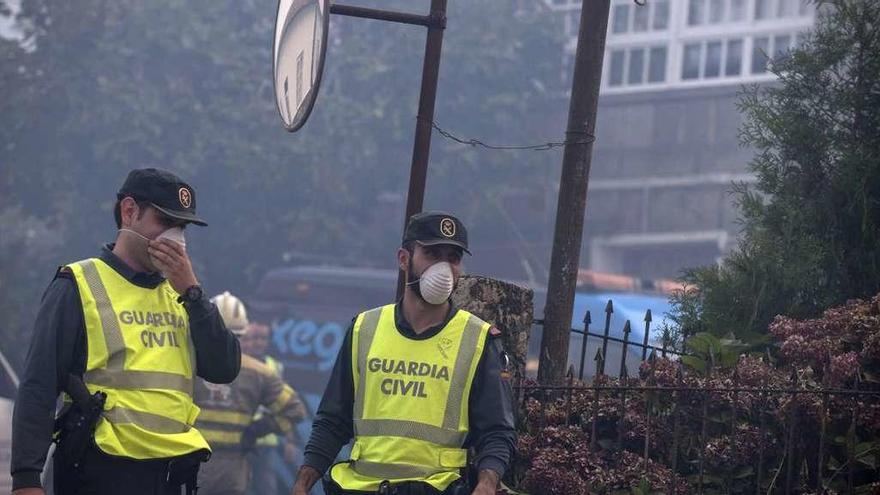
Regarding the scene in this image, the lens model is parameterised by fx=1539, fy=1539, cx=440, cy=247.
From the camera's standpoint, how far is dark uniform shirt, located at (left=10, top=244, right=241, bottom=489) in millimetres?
4867

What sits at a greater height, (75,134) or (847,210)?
(75,134)

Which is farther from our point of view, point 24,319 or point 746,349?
point 24,319

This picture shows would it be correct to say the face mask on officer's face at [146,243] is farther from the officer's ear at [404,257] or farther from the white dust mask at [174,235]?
the officer's ear at [404,257]

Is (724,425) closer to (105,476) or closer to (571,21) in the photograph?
(105,476)

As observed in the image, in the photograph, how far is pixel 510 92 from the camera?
3728cm

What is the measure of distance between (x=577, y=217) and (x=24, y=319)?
2250 cm

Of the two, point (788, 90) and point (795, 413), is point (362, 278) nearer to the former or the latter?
point (788, 90)

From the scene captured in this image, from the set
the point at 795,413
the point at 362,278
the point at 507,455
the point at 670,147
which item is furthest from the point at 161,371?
the point at 670,147

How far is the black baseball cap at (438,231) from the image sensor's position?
5395 millimetres

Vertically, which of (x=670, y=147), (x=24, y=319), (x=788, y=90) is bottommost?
(x=24, y=319)

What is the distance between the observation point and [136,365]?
508 cm

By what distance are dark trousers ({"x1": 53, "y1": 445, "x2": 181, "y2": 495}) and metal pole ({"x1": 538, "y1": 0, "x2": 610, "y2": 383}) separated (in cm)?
244

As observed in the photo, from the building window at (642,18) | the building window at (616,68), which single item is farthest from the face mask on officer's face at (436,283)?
the building window at (616,68)

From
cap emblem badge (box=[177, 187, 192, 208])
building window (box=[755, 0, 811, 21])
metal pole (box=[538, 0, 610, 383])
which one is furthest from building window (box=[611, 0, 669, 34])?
cap emblem badge (box=[177, 187, 192, 208])
